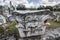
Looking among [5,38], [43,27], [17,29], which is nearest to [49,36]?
[43,27]

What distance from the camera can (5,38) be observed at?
4.71ft

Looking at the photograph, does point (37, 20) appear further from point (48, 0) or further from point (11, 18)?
point (48, 0)

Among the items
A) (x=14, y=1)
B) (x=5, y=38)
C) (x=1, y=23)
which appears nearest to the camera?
(x=5, y=38)

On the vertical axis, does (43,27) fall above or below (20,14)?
below

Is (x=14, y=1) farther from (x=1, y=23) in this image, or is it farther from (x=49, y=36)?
(x=49, y=36)

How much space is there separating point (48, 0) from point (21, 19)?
4.42 feet

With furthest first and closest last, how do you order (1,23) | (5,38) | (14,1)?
(14,1), (1,23), (5,38)

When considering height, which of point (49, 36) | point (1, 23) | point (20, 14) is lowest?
point (49, 36)

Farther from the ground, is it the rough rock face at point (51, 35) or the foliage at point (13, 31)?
the foliage at point (13, 31)

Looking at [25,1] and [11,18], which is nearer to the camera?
[11,18]

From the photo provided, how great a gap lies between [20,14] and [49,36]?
34 centimetres

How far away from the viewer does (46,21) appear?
1.52 meters

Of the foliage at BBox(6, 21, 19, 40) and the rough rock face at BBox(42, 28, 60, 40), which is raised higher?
the foliage at BBox(6, 21, 19, 40)

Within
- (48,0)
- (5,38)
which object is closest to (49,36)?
(5,38)
